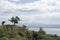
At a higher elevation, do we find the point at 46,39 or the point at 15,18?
the point at 15,18

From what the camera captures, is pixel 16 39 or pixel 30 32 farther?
pixel 30 32

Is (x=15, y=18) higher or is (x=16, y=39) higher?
(x=15, y=18)

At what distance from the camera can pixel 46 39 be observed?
176 meters

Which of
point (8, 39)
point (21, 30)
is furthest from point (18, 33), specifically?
point (8, 39)

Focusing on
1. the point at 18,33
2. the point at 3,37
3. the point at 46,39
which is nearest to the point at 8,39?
the point at 3,37

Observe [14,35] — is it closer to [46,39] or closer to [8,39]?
[8,39]

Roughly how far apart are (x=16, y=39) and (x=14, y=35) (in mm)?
4950

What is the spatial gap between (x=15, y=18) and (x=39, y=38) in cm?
2021

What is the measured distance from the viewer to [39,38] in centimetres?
17462

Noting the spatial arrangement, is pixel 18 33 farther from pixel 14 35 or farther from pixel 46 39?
pixel 46 39

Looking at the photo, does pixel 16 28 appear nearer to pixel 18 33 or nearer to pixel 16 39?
pixel 18 33

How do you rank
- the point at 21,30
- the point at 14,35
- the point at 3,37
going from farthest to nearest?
the point at 21,30 → the point at 14,35 → the point at 3,37

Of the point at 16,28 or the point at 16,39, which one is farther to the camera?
the point at 16,28

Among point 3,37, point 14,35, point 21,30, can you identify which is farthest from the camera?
point 21,30
